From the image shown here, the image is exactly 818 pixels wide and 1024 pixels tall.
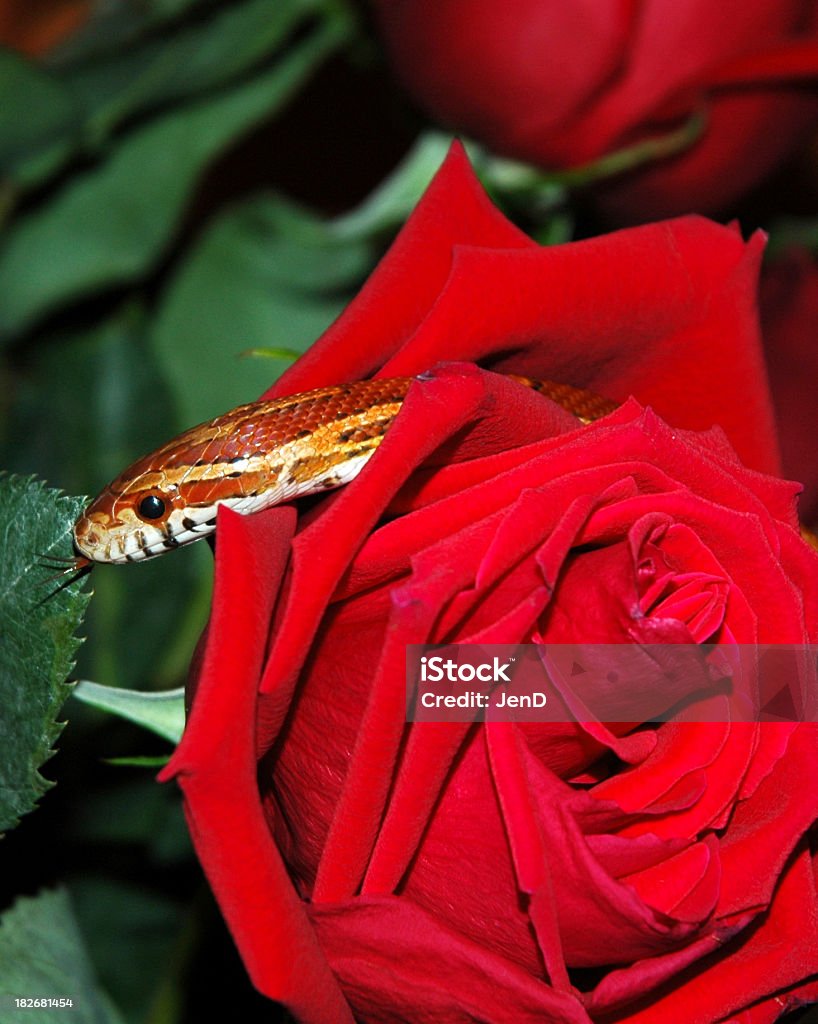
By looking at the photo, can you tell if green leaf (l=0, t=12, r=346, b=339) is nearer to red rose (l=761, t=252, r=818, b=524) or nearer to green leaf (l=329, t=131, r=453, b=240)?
green leaf (l=329, t=131, r=453, b=240)

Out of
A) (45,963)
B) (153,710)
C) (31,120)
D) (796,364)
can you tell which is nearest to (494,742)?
(153,710)

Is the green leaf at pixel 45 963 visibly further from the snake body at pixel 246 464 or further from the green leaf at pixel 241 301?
the green leaf at pixel 241 301

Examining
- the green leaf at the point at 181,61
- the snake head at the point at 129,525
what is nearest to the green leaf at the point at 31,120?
the green leaf at the point at 181,61

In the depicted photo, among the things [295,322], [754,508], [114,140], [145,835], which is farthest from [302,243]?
[754,508]

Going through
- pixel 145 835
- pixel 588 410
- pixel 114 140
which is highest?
pixel 114 140

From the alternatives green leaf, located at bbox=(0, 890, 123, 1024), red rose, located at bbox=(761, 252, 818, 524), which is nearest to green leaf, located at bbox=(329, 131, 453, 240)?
red rose, located at bbox=(761, 252, 818, 524)

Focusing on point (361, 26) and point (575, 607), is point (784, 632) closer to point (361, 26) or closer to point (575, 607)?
point (575, 607)
